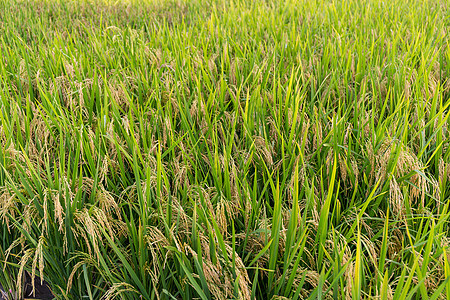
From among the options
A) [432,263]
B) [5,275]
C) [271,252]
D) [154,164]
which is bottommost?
[5,275]

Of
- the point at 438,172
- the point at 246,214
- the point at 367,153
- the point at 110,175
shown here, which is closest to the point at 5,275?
the point at 110,175

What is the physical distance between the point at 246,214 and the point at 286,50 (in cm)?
168

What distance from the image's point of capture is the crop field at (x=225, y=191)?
1.11m

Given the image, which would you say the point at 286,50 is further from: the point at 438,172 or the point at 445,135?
the point at 438,172

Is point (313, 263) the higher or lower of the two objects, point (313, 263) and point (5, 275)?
the higher

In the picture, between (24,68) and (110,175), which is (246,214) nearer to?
(110,175)

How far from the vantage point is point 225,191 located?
1402 mm

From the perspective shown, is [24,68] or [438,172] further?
[24,68]

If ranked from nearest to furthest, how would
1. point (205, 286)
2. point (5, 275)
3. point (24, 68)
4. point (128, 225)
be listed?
1. point (205, 286)
2. point (128, 225)
3. point (5, 275)
4. point (24, 68)

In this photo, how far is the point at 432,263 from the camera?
119cm

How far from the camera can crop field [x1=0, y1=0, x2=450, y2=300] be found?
1.11m

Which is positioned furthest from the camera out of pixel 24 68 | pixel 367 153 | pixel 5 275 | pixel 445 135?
pixel 24 68

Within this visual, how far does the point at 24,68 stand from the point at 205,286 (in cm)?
201

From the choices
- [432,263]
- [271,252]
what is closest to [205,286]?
[271,252]
